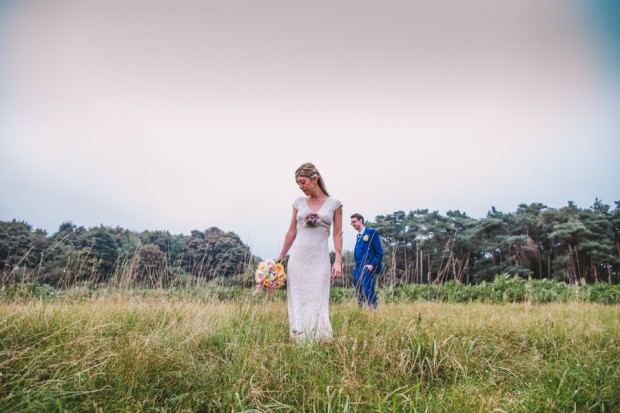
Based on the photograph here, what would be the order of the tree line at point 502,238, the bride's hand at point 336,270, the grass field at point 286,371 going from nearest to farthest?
the grass field at point 286,371
the bride's hand at point 336,270
the tree line at point 502,238

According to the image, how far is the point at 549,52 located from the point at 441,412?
716 inches

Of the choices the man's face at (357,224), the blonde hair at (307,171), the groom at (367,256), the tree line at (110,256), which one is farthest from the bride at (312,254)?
the man's face at (357,224)

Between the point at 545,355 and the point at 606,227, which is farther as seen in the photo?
the point at 606,227

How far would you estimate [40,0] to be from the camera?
9914 millimetres

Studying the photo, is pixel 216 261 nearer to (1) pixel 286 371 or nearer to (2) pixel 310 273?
(2) pixel 310 273

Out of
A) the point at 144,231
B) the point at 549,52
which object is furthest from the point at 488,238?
the point at 144,231

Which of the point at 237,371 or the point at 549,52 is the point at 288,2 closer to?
the point at 549,52

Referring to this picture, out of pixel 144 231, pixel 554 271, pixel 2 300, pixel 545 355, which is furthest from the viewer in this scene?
pixel 144 231

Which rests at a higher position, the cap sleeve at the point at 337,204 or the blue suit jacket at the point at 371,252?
the cap sleeve at the point at 337,204

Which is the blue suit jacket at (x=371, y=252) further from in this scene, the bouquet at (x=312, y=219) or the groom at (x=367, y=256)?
the bouquet at (x=312, y=219)

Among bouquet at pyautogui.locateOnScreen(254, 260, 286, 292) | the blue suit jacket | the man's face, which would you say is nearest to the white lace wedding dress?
bouquet at pyautogui.locateOnScreen(254, 260, 286, 292)

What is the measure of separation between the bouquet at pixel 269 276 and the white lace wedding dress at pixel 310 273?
0.40 feet

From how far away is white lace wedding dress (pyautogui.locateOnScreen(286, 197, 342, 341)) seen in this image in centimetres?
352

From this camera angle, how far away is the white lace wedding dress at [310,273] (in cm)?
352
